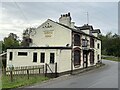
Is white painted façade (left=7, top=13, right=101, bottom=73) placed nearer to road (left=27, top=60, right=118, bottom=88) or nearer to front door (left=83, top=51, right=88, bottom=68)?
front door (left=83, top=51, right=88, bottom=68)

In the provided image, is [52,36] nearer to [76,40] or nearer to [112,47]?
[76,40]

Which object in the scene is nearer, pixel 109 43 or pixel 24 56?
pixel 24 56

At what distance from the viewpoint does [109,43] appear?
96938mm

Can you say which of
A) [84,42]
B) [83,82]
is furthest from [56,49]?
[84,42]

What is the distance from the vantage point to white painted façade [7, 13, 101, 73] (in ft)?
88.5

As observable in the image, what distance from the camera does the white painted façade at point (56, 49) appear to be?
27.0 m

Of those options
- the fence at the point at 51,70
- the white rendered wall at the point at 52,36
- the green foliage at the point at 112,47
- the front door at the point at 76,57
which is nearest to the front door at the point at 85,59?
the front door at the point at 76,57

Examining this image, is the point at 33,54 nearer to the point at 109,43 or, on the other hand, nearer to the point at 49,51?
the point at 49,51

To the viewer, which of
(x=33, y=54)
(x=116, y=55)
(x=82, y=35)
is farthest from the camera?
(x=116, y=55)

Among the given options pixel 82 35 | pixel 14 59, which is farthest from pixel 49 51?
pixel 82 35

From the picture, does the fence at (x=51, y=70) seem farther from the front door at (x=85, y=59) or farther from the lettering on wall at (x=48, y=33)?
the front door at (x=85, y=59)

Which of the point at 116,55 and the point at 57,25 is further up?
the point at 57,25

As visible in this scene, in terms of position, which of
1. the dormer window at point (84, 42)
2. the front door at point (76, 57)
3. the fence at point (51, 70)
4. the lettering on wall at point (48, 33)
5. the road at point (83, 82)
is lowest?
the road at point (83, 82)

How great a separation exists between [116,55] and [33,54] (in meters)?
69.0
